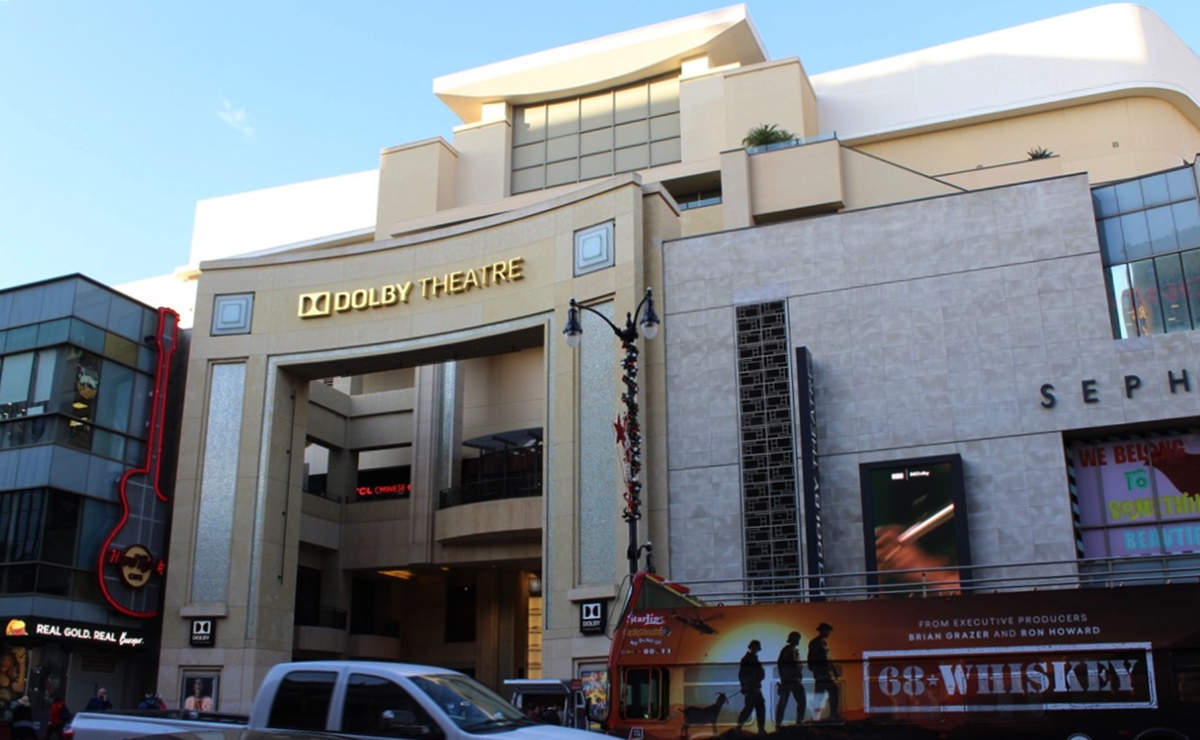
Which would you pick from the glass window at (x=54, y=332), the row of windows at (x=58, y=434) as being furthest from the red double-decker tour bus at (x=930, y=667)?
the glass window at (x=54, y=332)

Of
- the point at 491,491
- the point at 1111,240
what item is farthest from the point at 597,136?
the point at 1111,240

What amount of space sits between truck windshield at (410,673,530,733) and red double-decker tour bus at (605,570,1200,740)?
8528mm

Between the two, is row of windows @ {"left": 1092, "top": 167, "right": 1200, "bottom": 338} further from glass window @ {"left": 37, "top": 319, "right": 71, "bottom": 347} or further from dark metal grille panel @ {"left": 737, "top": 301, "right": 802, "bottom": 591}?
glass window @ {"left": 37, "top": 319, "right": 71, "bottom": 347}

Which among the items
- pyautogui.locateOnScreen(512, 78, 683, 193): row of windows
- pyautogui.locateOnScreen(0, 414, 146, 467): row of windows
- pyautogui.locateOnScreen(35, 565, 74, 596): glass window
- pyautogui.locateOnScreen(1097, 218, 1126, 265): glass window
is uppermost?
pyautogui.locateOnScreen(512, 78, 683, 193): row of windows

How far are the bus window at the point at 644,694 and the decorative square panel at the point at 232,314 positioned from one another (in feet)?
74.4

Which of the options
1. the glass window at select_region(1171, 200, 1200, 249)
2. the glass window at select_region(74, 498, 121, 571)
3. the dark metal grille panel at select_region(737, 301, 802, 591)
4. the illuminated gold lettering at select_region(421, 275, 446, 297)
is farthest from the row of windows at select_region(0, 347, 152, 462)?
the glass window at select_region(1171, 200, 1200, 249)

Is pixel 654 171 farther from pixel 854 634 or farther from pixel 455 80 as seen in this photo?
pixel 854 634

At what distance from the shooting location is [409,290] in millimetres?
35031

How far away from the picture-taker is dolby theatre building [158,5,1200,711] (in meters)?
26.5

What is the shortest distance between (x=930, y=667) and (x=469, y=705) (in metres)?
9.89

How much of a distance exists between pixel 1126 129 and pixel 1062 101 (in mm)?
2439

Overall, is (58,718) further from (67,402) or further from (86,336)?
(86,336)

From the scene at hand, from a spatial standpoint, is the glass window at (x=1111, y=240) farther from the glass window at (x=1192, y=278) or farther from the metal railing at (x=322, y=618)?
the metal railing at (x=322, y=618)

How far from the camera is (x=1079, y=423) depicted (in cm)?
2594
